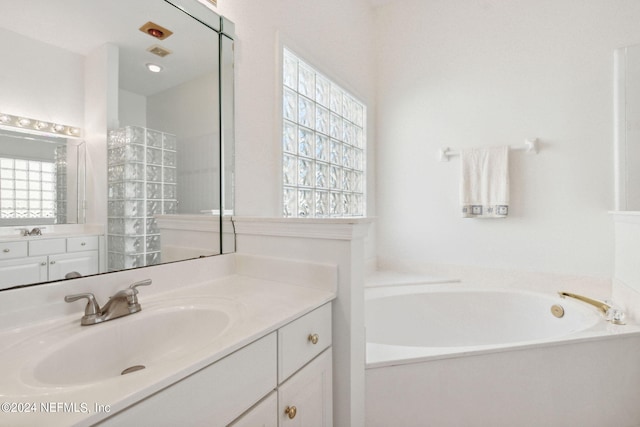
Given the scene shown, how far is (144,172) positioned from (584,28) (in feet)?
8.47

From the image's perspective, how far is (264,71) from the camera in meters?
1.46

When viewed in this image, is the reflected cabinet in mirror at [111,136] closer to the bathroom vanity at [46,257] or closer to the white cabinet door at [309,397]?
the bathroom vanity at [46,257]

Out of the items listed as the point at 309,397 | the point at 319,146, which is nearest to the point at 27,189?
the point at 309,397

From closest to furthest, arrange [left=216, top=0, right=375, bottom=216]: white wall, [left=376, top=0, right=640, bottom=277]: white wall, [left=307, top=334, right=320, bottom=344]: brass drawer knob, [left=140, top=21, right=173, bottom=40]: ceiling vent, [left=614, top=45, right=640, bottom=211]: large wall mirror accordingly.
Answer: [left=307, top=334, right=320, bottom=344]: brass drawer knob
[left=140, top=21, right=173, bottom=40]: ceiling vent
[left=216, top=0, right=375, bottom=216]: white wall
[left=614, top=45, right=640, bottom=211]: large wall mirror
[left=376, top=0, right=640, bottom=277]: white wall

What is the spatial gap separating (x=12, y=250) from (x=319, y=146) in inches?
60.5

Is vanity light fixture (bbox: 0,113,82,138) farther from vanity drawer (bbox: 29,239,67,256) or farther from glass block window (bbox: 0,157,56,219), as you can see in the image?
vanity drawer (bbox: 29,239,67,256)

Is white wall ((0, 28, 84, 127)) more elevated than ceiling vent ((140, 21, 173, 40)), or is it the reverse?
ceiling vent ((140, 21, 173, 40))

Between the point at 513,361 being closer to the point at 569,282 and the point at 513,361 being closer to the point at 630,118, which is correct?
the point at 569,282

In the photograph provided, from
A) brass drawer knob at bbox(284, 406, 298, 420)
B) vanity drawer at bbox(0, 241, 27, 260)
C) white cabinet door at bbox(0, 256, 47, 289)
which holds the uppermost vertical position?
vanity drawer at bbox(0, 241, 27, 260)

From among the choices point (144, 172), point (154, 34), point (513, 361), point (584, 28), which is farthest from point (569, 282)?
point (154, 34)

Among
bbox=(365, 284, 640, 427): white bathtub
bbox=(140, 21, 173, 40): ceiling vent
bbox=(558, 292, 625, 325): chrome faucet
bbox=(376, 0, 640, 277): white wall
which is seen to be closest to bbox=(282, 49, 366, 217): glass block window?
bbox=(376, 0, 640, 277): white wall

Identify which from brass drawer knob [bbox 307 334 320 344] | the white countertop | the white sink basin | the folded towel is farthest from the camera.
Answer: the folded towel

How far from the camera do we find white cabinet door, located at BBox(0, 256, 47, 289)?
689 mm

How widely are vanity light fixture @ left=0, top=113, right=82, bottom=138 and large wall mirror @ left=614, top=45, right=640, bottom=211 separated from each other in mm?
2606
